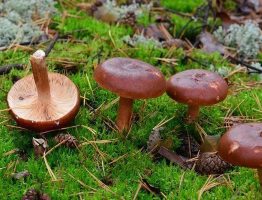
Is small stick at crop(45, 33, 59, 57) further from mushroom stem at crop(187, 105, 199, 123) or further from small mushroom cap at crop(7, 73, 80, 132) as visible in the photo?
mushroom stem at crop(187, 105, 199, 123)

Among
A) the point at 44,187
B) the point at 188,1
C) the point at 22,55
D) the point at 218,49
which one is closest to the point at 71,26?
the point at 22,55

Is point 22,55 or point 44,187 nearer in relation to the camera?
point 44,187

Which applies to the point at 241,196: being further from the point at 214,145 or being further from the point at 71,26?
the point at 71,26

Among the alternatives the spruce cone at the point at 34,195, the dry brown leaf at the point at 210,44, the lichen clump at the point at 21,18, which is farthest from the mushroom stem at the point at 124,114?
the dry brown leaf at the point at 210,44

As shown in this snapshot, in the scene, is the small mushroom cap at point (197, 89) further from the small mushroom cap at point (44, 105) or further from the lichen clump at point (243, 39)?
the lichen clump at point (243, 39)

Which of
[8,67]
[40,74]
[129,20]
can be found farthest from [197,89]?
[129,20]

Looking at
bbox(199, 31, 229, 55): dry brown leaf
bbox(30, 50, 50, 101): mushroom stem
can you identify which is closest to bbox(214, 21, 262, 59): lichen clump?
bbox(199, 31, 229, 55): dry brown leaf

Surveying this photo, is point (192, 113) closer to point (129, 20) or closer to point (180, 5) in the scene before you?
point (129, 20)
